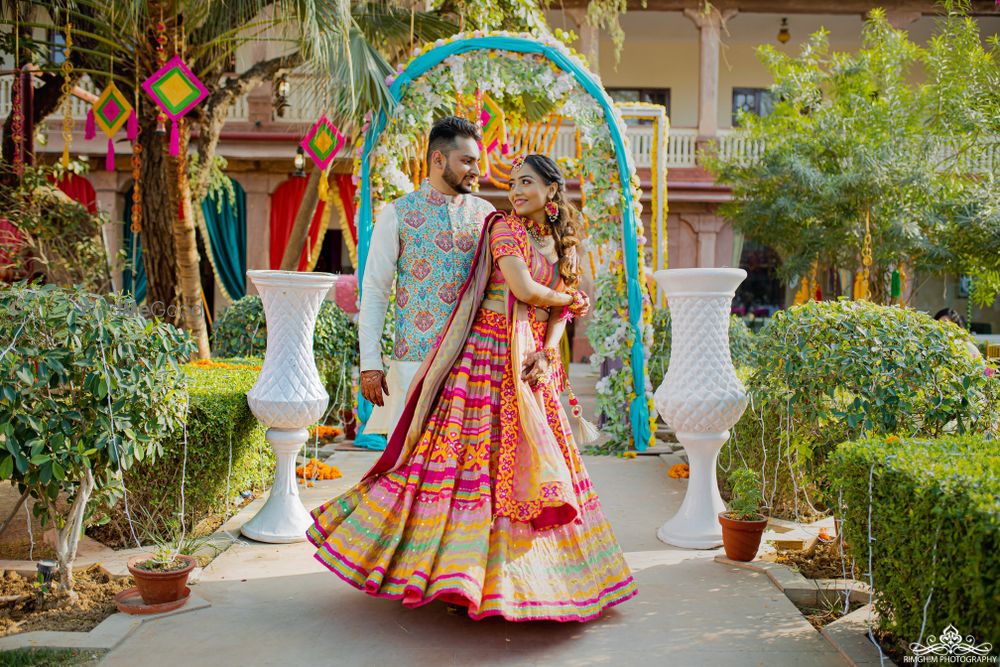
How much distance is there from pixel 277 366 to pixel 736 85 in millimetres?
14798

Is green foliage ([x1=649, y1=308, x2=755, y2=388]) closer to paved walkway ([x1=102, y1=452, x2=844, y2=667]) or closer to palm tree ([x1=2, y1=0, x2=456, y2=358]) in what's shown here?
palm tree ([x1=2, y1=0, x2=456, y2=358])

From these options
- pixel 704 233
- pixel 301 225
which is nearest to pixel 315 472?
pixel 301 225

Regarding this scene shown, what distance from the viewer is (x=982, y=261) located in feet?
32.5

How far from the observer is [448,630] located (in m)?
3.10

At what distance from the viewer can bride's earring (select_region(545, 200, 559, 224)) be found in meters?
3.27

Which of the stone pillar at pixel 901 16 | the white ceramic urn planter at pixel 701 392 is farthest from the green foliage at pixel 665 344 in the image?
the stone pillar at pixel 901 16

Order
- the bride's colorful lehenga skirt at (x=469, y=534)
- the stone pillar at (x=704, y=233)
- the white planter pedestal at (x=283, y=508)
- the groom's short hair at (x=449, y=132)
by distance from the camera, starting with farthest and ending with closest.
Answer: the stone pillar at (x=704, y=233), the white planter pedestal at (x=283, y=508), the groom's short hair at (x=449, y=132), the bride's colorful lehenga skirt at (x=469, y=534)

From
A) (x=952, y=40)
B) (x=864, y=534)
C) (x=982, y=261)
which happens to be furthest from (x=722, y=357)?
(x=982, y=261)

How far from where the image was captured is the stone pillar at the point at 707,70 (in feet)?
47.5

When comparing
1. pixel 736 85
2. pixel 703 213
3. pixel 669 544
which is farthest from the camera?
pixel 736 85

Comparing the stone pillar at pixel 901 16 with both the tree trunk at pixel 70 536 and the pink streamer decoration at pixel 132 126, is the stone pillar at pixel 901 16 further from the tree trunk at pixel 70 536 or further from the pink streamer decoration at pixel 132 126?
the tree trunk at pixel 70 536

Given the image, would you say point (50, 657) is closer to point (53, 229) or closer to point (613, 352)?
point (613, 352)

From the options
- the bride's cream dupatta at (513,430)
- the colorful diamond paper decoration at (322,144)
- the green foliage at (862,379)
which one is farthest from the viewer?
the colorful diamond paper decoration at (322,144)

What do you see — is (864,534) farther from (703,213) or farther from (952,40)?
(703,213)
